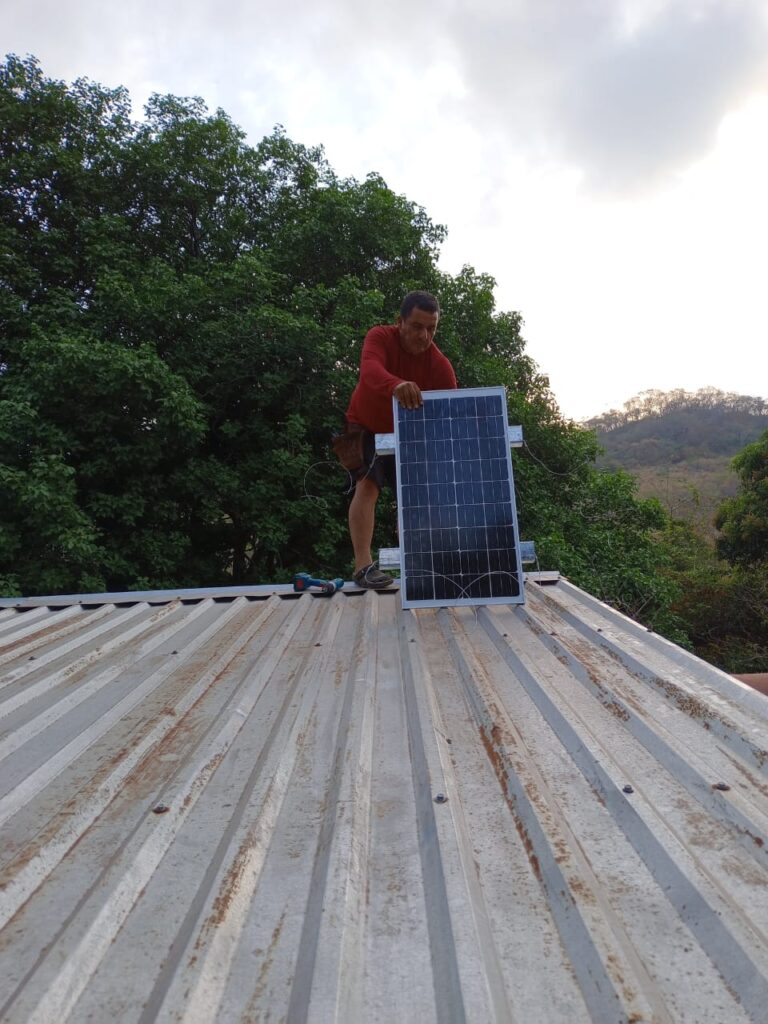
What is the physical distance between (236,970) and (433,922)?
1.00ft

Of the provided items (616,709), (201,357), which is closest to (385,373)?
(616,709)

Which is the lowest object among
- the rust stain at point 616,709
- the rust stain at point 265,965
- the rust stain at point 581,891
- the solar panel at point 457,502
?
the rust stain at point 265,965

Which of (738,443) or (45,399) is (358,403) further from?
(738,443)

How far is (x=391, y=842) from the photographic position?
1223mm

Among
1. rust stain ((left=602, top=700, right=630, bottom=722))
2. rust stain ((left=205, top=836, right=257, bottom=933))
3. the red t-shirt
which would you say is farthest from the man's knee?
rust stain ((left=205, top=836, right=257, bottom=933))

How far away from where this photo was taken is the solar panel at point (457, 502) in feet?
9.94

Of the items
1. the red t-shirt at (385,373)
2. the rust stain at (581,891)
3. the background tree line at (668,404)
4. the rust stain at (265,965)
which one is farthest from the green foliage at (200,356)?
the background tree line at (668,404)

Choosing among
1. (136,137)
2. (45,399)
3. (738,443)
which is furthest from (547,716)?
(738,443)

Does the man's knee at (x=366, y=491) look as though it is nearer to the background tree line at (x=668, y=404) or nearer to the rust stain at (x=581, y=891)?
the rust stain at (x=581, y=891)

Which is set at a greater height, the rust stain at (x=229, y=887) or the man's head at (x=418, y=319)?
the man's head at (x=418, y=319)

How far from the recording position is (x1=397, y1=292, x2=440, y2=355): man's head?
139 inches

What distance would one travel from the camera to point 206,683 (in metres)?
2.18

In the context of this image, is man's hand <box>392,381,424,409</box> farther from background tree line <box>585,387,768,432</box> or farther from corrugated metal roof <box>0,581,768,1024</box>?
background tree line <box>585,387,768,432</box>

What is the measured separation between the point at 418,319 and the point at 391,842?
2.89 m
